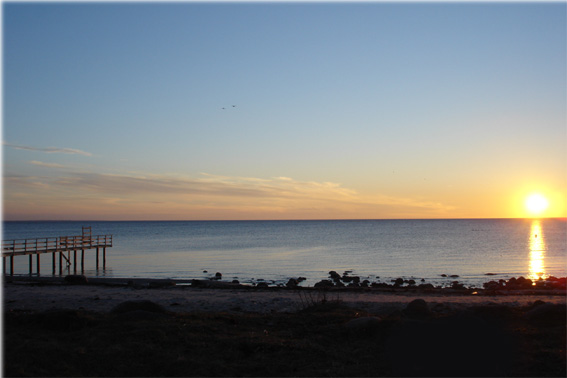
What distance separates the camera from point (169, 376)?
9.72 metres

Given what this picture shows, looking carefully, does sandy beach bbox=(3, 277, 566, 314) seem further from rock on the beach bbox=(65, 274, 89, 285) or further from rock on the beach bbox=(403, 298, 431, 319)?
rock on the beach bbox=(403, 298, 431, 319)

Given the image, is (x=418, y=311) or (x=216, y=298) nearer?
(x=418, y=311)

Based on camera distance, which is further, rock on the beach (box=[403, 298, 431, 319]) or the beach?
rock on the beach (box=[403, 298, 431, 319])

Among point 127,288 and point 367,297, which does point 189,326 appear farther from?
point 127,288

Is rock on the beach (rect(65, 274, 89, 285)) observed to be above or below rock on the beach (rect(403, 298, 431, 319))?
below

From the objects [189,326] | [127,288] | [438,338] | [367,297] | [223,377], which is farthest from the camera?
[127,288]

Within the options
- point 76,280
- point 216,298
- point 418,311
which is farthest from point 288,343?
point 76,280

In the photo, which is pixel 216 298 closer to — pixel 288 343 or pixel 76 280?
pixel 288 343

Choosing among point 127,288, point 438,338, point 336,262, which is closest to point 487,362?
point 438,338

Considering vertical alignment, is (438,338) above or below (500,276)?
above

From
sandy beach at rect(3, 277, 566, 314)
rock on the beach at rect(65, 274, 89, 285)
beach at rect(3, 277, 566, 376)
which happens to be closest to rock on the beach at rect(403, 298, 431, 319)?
beach at rect(3, 277, 566, 376)

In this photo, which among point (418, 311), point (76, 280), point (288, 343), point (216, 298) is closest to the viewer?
point (288, 343)

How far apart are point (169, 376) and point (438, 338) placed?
595 centimetres

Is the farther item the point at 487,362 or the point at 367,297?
the point at 367,297
